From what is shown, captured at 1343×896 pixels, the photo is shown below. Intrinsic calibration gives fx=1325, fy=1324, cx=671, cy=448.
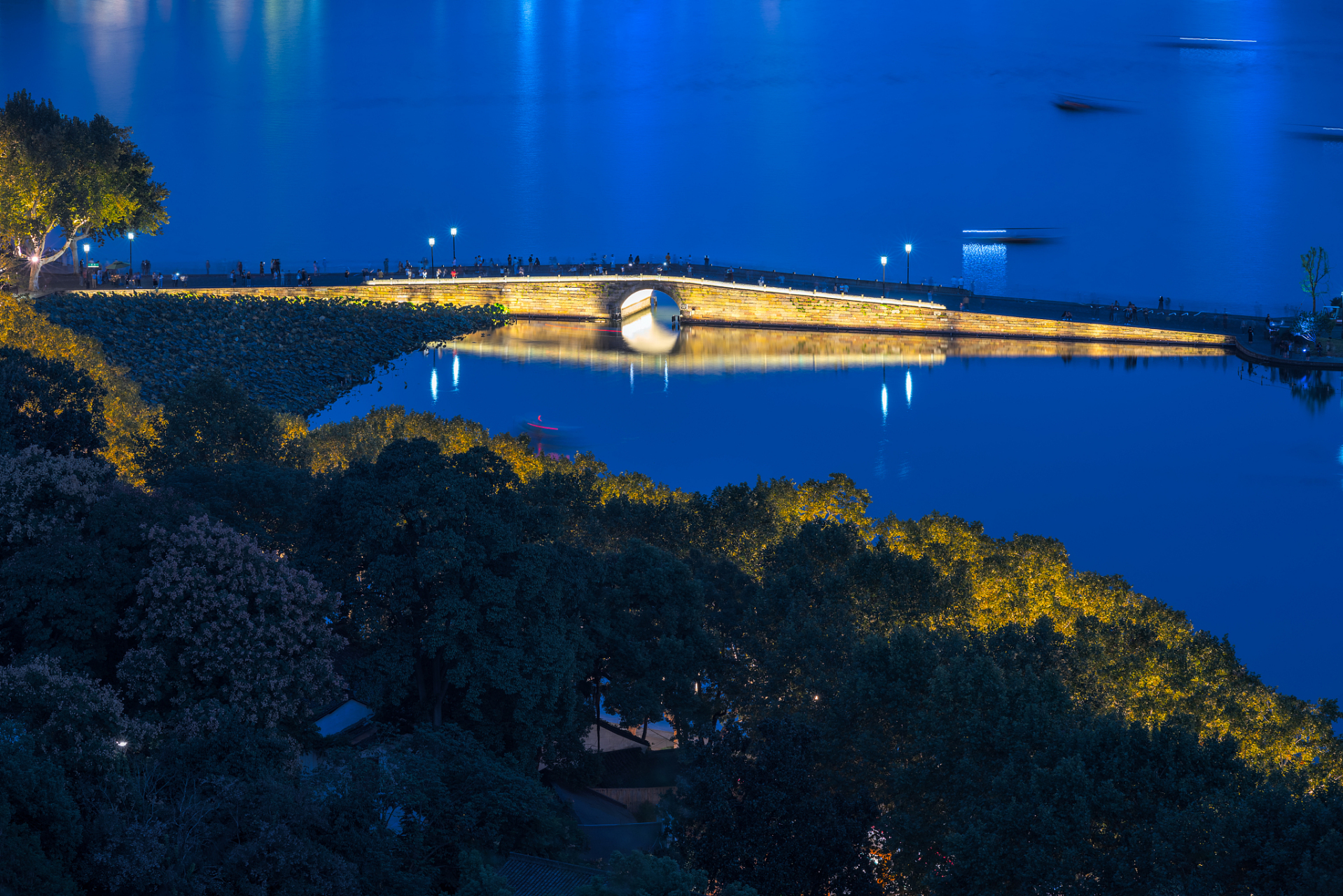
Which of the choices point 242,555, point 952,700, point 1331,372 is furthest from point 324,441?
point 1331,372

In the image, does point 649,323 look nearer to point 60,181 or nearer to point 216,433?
point 60,181

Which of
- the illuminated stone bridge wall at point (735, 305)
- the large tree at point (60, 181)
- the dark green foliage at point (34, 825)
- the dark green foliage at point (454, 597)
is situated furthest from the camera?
the illuminated stone bridge wall at point (735, 305)

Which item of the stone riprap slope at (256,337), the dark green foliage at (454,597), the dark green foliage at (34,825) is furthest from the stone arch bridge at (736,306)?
the dark green foliage at (34,825)

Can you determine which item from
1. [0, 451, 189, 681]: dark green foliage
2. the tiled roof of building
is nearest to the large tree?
[0, 451, 189, 681]: dark green foliage

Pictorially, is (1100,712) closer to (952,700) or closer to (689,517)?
(952,700)

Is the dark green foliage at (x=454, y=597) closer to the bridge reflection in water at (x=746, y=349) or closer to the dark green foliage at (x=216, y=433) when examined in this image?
the dark green foliage at (x=216, y=433)

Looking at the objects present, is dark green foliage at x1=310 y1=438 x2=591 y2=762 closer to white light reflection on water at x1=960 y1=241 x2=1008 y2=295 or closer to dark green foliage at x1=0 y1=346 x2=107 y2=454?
dark green foliage at x1=0 y1=346 x2=107 y2=454
